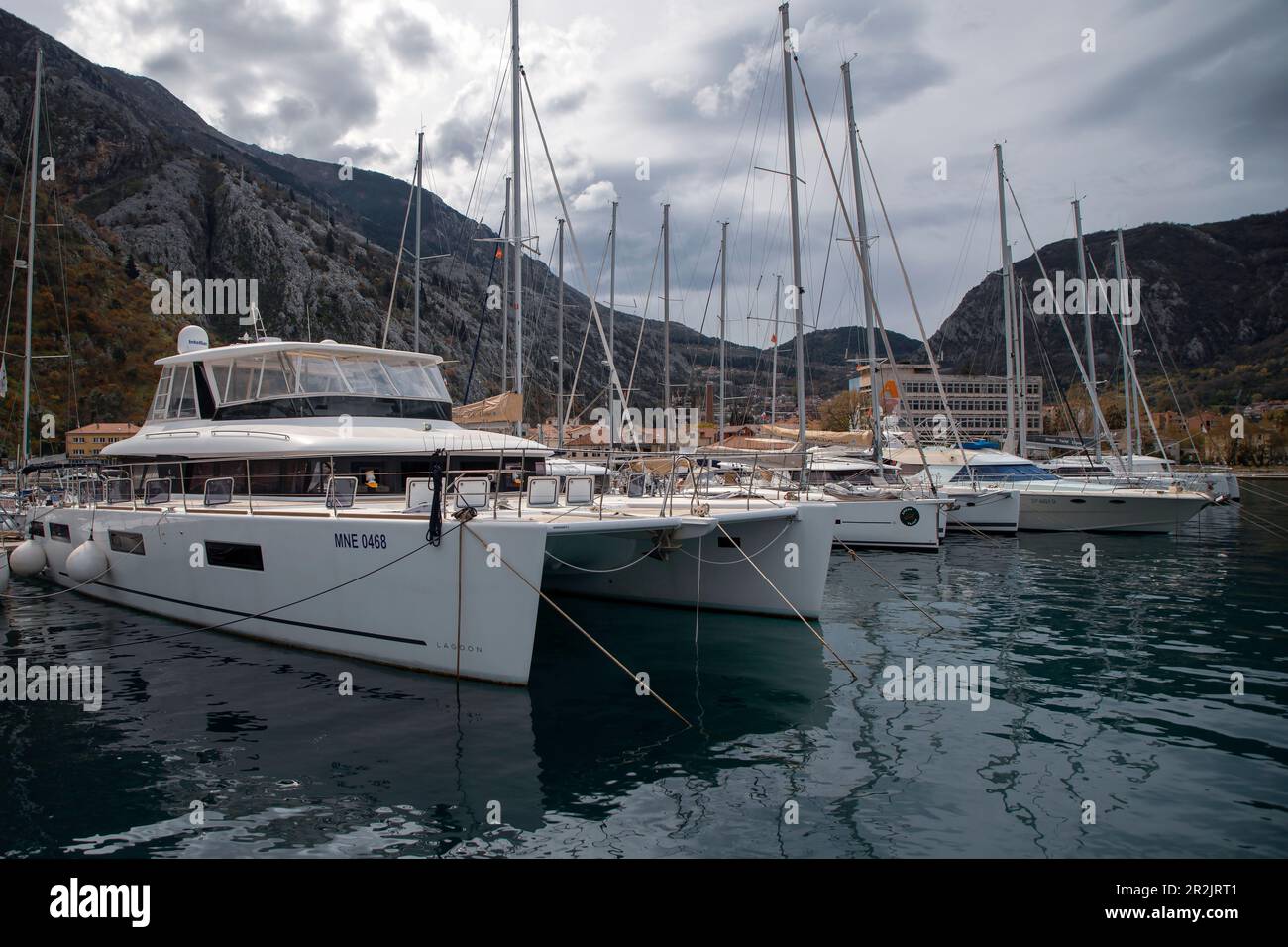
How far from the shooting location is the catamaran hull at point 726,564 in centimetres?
1142

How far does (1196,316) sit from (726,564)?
14476cm

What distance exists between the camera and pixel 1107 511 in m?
26.9

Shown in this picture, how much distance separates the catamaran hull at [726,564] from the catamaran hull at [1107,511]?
60.2 feet

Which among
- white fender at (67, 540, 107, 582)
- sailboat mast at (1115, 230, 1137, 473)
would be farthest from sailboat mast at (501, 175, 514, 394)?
sailboat mast at (1115, 230, 1137, 473)

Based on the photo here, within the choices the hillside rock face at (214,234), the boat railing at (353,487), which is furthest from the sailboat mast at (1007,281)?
the hillside rock face at (214,234)

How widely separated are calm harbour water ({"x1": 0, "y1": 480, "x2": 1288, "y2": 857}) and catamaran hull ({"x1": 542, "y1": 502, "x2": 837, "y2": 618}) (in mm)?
500

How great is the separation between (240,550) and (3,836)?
5.66 m

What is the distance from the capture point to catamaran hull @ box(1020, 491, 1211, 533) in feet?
85.0

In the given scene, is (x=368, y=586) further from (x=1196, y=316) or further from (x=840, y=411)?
(x=1196, y=316)

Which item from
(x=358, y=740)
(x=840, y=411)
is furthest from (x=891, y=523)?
(x=840, y=411)

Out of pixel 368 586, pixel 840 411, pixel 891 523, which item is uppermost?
pixel 840 411

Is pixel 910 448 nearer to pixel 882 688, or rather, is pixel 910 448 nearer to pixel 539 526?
pixel 882 688

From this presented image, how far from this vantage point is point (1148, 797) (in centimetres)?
620
